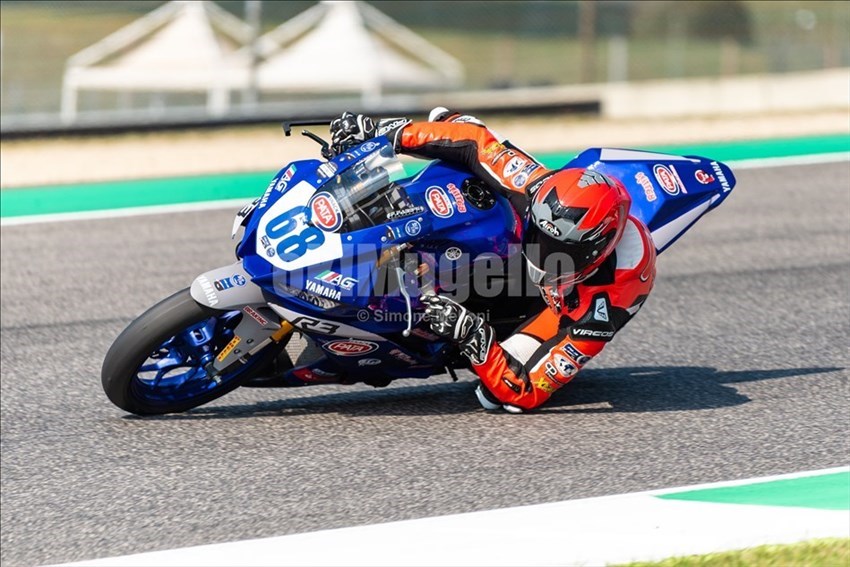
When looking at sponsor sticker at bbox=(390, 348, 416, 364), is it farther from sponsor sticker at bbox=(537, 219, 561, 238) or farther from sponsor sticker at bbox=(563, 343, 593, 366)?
sponsor sticker at bbox=(537, 219, 561, 238)

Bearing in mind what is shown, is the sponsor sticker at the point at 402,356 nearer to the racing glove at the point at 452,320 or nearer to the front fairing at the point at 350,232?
the front fairing at the point at 350,232

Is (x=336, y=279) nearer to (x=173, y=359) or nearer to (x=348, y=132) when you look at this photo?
(x=348, y=132)

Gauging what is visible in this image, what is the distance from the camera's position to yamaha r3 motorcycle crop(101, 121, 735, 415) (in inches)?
189

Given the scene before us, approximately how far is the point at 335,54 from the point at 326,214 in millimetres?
9566

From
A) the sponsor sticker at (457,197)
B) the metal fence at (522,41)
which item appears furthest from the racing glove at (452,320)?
the metal fence at (522,41)

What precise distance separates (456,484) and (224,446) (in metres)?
1.13

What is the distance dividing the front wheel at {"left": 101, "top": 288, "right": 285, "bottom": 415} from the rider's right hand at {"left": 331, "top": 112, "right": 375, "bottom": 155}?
0.86 m

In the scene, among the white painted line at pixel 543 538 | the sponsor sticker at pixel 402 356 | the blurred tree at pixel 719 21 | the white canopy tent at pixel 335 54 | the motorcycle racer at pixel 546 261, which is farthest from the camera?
the blurred tree at pixel 719 21

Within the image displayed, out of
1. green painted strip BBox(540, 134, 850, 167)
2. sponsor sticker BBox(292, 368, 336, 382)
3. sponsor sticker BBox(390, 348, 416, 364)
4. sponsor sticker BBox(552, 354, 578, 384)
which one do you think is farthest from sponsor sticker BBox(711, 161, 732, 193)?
green painted strip BBox(540, 134, 850, 167)

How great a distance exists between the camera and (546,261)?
4.79 metres

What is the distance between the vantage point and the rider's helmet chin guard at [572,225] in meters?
4.66

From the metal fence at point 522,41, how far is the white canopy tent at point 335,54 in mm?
95

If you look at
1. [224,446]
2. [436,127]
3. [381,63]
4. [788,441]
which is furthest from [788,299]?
[381,63]

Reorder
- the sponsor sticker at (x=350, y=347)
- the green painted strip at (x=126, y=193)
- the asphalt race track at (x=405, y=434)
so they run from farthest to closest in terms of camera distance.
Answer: the green painted strip at (x=126, y=193)
the sponsor sticker at (x=350, y=347)
the asphalt race track at (x=405, y=434)
